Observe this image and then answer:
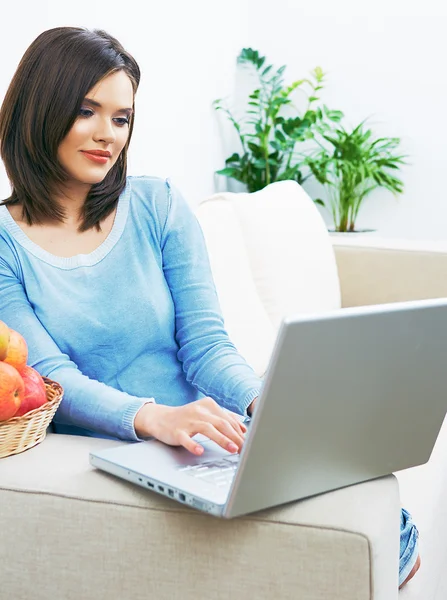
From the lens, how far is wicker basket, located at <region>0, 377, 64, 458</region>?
3.46ft

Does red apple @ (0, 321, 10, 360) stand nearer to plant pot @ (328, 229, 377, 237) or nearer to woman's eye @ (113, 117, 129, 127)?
woman's eye @ (113, 117, 129, 127)

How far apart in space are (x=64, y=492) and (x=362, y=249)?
67.7 inches

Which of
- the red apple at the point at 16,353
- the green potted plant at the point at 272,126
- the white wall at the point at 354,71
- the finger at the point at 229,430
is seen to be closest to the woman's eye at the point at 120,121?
the red apple at the point at 16,353

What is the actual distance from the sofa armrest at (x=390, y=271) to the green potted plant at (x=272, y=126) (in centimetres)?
95

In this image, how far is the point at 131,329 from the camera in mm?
1351

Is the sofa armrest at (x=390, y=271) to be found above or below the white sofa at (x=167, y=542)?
below

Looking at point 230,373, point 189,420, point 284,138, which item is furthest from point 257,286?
point 284,138

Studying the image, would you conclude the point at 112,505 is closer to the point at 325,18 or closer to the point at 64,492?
the point at 64,492

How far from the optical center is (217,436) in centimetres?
103

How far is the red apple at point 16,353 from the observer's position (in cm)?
106

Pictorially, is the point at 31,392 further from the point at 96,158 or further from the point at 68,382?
the point at 96,158

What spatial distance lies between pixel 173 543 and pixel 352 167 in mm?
2606

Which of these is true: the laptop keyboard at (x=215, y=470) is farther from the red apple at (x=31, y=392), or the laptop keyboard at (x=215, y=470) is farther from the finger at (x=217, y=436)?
the red apple at (x=31, y=392)

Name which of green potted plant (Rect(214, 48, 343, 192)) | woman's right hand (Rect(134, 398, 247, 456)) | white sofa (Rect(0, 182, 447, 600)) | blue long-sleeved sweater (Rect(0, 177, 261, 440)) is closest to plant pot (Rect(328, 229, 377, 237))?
green potted plant (Rect(214, 48, 343, 192))
